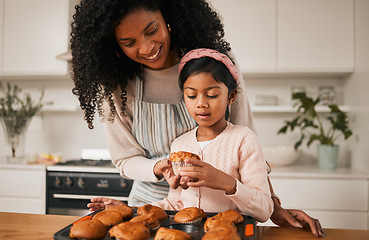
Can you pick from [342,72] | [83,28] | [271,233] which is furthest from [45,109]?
[271,233]

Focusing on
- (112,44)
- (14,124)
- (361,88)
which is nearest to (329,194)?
(361,88)

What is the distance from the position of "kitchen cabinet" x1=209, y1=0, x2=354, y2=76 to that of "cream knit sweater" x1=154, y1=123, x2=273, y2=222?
1856 millimetres

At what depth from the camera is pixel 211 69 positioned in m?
1.05

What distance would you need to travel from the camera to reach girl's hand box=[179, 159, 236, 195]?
843 millimetres

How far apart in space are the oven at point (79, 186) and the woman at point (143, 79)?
4.29 feet

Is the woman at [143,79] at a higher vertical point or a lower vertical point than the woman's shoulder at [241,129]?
higher

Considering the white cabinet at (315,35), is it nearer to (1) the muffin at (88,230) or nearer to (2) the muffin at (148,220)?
(2) the muffin at (148,220)

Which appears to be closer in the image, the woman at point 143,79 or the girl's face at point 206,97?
the girl's face at point 206,97

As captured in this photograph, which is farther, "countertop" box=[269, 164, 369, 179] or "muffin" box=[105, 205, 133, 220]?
"countertop" box=[269, 164, 369, 179]

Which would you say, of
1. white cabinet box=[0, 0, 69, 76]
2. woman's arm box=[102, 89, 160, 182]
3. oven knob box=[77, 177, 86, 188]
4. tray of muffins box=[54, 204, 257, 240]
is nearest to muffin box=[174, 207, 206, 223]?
tray of muffins box=[54, 204, 257, 240]

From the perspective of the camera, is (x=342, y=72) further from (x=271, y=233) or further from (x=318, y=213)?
(x=271, y=233)

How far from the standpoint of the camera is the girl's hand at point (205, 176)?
84cm

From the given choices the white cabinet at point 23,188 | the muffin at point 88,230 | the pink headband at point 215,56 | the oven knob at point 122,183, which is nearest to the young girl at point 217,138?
the pink headband at point 215,56

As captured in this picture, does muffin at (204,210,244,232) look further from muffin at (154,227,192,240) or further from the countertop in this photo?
the countertop
